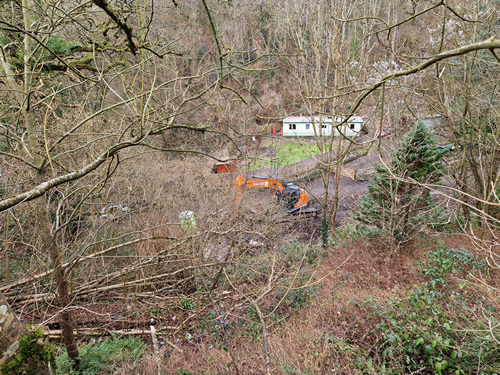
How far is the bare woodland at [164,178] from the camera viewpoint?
260cm

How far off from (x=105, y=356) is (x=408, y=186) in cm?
733

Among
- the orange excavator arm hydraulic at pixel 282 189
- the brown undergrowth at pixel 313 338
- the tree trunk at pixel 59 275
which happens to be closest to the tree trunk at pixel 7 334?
the tree trunk at pixel 59 275

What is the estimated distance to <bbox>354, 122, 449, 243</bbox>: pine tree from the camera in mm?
7250

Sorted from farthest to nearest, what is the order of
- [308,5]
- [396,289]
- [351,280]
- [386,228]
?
[308,5]
[386,228]
[351,280]
[396,289]

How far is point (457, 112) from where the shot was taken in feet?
26.4

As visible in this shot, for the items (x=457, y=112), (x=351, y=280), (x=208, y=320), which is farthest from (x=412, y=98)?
(x=208, y=320)

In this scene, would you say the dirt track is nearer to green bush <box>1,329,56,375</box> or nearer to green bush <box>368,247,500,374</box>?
green bush <box>368,247,500,374</box>

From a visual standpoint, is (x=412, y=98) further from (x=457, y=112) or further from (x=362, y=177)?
(x=362, y=177)

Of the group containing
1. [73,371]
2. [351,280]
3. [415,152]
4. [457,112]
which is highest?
[457,112]

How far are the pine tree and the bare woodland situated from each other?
0.43 m

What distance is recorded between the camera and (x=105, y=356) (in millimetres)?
3967

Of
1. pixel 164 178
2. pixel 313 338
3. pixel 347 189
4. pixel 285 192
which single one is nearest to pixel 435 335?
pixel 313 338

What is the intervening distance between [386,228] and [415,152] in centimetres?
217

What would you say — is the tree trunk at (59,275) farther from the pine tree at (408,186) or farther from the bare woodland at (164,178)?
the pine tree at (408,186)
